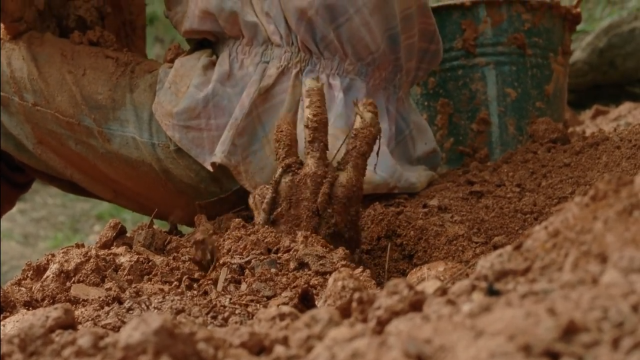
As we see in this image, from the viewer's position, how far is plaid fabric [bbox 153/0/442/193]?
6.10ft

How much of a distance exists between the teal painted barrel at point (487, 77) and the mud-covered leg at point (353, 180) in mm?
998

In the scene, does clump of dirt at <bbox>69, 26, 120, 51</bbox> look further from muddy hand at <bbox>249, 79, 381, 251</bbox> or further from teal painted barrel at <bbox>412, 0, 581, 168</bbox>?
teal painted barrel at <bbox>412, 0, 581, 168</bbox>

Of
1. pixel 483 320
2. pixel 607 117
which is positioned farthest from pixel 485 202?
pixel 607 117

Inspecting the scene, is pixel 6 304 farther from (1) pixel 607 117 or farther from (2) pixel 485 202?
(1) pixel 607 117

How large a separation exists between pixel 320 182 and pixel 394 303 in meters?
0.78

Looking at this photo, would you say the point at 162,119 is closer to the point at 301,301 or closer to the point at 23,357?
the point at 301,301

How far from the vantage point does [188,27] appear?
6.53ft

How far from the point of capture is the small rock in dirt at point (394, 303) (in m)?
0.81

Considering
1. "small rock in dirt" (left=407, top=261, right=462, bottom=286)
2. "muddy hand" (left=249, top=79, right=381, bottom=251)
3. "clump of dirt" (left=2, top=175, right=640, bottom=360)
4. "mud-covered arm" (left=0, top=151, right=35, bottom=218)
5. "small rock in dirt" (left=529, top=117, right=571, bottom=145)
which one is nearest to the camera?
"clump of dirt" (left=2, top=175, right=640, bottom=360)

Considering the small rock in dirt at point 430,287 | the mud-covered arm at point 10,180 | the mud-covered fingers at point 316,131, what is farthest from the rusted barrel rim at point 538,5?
the small rock in dirt at point 430,287

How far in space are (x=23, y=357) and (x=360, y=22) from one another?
115cm

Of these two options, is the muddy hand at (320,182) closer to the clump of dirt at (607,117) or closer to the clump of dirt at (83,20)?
the clump of dirt at (83,20)

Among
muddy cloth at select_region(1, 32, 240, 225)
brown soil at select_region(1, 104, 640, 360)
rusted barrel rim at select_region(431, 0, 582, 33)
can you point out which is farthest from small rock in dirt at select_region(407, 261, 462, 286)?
rusted barrel rim at select_region(431, 0, 582, 33)

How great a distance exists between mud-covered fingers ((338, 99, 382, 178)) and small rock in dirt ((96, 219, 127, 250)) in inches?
17.3
